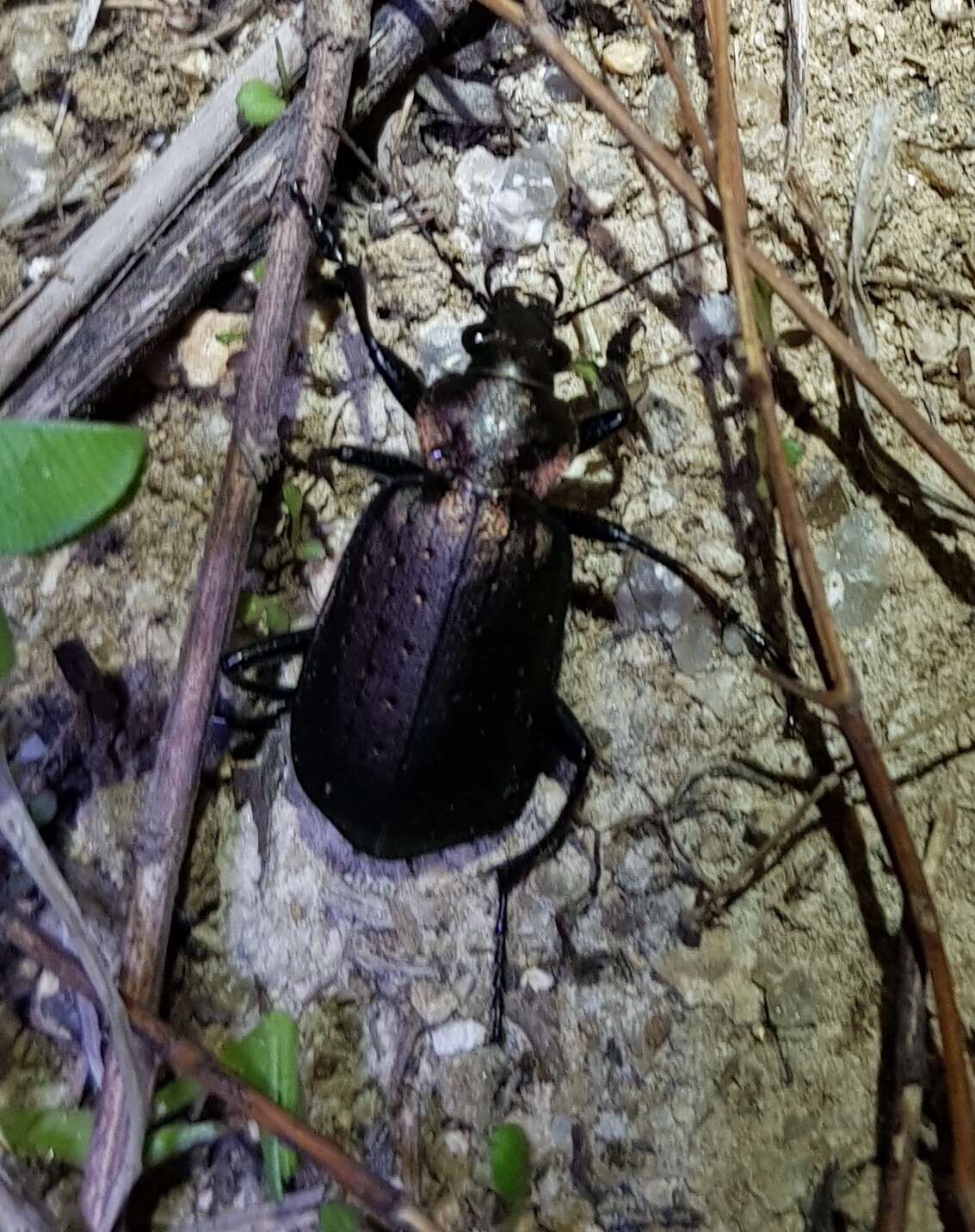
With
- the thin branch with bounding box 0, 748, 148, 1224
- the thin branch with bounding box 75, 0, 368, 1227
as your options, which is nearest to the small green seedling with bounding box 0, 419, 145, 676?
the thin branch with bounding box 75, 0, 368, 1227

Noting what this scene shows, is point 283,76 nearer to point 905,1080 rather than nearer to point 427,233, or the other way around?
point 427,233

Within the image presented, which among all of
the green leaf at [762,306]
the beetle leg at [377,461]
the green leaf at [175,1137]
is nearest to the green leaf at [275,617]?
the beetle leg at [377,461]

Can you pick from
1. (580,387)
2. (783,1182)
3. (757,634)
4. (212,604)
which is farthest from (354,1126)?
(580,387)

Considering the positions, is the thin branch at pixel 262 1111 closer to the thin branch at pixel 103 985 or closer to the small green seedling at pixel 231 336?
the thin branch at pixel 103 985

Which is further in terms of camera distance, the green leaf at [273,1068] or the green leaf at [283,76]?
Result: the green leaf at [283,76]

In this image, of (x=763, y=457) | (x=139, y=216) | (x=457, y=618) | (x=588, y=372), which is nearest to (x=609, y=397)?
(x=588, y=372)
